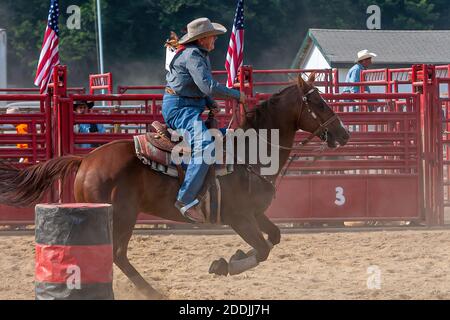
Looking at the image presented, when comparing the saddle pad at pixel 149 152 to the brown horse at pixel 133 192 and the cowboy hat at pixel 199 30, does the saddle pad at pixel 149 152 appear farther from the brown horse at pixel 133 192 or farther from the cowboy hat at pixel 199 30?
the cowboy hat at pixel 199 30

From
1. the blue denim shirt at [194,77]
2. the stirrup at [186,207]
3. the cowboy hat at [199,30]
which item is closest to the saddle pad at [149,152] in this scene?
the stirrup at [186,207]

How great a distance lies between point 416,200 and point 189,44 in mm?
5470

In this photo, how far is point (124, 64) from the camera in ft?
150

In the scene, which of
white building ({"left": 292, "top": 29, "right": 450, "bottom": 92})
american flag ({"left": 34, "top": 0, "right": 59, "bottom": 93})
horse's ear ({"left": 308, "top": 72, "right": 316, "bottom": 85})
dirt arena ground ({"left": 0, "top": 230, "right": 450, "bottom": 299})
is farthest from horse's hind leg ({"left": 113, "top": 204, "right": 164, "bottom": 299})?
white building ({"left": 292, "top": 29, "right": 450, "bottom": 92})

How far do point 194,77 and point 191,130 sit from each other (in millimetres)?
453

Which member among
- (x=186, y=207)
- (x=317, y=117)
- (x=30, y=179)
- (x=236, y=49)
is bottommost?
(x=186, y=207)

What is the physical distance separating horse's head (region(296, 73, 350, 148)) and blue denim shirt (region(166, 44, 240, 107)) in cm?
75

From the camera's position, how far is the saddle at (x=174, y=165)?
25.7ft

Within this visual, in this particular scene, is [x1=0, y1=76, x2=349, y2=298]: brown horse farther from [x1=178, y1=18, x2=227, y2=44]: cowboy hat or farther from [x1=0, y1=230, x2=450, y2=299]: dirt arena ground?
[x1=178, y1=18, x2=227, y2=44]: cowboy hat

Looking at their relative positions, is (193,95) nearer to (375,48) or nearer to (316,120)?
(316,120)

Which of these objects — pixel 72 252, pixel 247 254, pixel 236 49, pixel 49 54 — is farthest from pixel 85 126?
pixel 72 252

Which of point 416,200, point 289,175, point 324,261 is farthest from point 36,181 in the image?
point 416,200

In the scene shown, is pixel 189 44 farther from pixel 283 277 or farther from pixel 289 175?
pixel 289 175

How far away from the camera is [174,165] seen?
7930 millimetres
